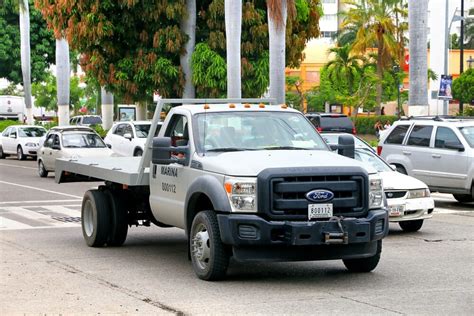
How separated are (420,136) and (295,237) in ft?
41.7

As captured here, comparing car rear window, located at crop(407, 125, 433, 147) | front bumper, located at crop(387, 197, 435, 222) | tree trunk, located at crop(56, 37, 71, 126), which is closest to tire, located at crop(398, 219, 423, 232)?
front bumper, located at crop(387, 197, 435, 222)

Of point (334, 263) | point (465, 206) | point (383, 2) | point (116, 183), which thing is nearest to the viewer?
point (334, 263)

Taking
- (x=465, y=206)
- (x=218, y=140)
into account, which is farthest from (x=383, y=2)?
(x=218, y=140)

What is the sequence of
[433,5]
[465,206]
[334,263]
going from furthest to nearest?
[433,5]
[465,206]
[334,263]

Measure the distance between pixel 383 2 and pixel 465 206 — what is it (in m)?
51.6

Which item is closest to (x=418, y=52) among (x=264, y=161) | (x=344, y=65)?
(x=264, y=161)

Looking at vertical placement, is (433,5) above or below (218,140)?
above

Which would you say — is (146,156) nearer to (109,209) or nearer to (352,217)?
(109,209)

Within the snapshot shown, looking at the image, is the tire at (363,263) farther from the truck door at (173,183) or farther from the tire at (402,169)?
A: the tire at (402,169)

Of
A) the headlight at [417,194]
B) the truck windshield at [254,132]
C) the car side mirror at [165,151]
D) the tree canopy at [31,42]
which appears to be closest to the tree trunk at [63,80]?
the tree canopy at [31,42]

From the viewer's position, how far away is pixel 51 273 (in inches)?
489

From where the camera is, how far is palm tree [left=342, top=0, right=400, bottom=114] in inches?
2734

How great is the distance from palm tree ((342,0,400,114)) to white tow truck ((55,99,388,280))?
57101 millimetres

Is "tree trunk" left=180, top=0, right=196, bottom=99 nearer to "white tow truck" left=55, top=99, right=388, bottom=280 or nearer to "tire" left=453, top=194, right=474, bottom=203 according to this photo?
"tire" left=453, top=194, right=474, bottom=203
